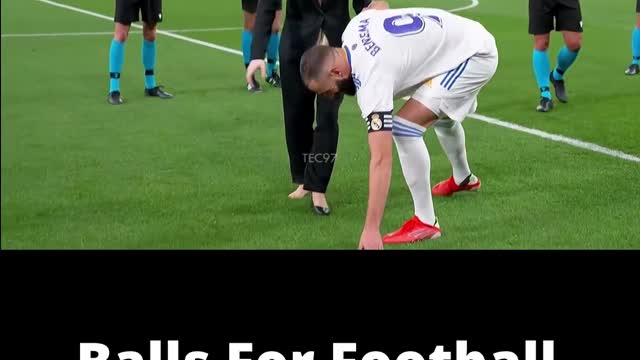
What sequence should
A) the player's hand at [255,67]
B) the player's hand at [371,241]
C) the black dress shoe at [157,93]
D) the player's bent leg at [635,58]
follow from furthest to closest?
1. the player's bent leg at [635,58]
2. the black dress shoe at [157,93]
3. the player's hand at [255,67]
4. the player's hand at [371,241]

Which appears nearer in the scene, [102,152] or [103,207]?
[103,207]

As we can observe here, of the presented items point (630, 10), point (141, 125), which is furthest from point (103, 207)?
point (630, 10)

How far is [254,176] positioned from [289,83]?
94 cm

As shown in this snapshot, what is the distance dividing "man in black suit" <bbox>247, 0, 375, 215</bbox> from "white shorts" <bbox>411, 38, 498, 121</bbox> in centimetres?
75

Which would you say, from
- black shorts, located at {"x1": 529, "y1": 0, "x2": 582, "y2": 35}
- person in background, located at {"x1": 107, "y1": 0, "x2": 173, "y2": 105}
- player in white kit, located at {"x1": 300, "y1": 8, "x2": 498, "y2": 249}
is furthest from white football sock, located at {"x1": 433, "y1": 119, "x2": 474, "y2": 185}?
person in background, located at {"x1": 107, "y1": 0, "x2": 173, "y2": 105}

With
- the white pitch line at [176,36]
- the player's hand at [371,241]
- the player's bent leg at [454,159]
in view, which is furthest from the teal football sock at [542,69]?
the white pitch line at [176,36]

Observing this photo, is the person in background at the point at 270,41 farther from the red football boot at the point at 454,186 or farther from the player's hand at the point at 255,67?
the player's hand at the point at 255,67

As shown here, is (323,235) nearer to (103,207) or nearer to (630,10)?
(103,207)

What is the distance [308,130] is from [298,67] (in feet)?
1.50

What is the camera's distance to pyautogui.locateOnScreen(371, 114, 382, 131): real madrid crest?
16.6 feet

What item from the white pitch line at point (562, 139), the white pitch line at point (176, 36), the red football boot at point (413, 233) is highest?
the red football boot at point (413, 233)

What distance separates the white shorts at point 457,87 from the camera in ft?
18.7

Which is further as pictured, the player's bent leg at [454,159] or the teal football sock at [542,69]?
the teal football sock at [542,69]

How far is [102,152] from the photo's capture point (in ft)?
26.0
